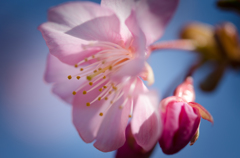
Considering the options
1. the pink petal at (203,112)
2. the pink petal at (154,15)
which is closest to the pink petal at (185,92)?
the pink petal at (203,112)

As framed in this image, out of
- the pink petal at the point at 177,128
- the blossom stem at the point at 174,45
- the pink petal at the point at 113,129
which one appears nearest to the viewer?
the pink petal at the point at 177,128

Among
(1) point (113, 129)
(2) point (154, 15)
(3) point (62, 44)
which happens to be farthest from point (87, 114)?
(2) point (154, 15)

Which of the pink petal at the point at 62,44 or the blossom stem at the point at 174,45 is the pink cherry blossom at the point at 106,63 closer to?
the pink petal at the point at 62,44

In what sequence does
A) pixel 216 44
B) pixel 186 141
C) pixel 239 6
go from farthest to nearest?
pixel 216 44 → pixel 239 6 → pixel 186 141

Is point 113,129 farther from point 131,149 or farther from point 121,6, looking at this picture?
point 121,6

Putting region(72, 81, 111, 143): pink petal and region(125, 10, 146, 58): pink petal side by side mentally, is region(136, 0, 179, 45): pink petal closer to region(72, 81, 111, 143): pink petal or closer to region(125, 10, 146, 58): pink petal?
region(125, 10, 146, 58): pink petal

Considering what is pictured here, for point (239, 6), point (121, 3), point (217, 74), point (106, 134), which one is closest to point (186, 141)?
point (106, 134)

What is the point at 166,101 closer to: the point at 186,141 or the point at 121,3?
the point at 186,141

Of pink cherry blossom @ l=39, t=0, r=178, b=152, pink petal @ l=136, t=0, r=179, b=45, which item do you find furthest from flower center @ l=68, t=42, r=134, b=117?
pink petal @ l=136, t=0, r=179, b=45
